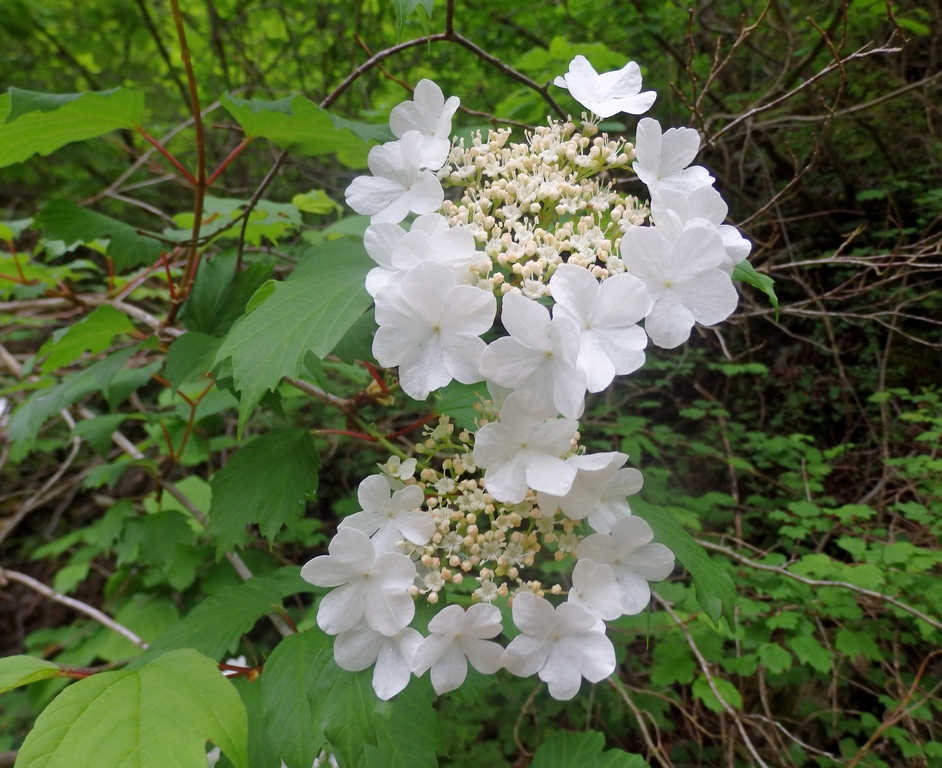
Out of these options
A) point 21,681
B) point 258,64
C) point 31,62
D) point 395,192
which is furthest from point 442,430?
point 31,62

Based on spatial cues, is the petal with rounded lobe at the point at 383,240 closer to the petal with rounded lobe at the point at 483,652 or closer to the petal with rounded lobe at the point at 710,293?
the petal with rounded lobe at the point at 710,293

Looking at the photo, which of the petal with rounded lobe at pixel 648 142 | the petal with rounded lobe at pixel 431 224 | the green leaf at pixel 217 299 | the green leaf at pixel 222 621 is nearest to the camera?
the petal with rounded lobe at pixel 431 224

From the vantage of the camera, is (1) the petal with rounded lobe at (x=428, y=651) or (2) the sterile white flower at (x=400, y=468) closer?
(1) the petal with rounded lobe at (x=428, y=651)

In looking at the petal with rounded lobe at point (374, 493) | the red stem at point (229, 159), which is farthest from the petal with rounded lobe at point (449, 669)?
the red stem at point (229, 159)

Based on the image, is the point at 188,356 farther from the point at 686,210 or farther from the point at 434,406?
the point at 686,210

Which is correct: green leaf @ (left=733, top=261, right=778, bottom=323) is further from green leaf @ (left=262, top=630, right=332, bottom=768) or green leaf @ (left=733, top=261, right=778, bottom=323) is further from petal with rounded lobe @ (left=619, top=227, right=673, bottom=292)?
green leaf @ (left=262, top=630, right=332, bottom=768)

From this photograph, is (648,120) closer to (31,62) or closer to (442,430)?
(442,430)

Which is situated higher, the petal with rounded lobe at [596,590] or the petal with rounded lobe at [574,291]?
the petal with rounded lobe at [574,291]

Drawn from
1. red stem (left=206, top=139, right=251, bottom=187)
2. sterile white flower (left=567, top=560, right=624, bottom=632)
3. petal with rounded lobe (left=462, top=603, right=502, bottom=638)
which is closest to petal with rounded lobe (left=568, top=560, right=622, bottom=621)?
sterile white flower (left=567, top=560, right=624, bottom=632)
